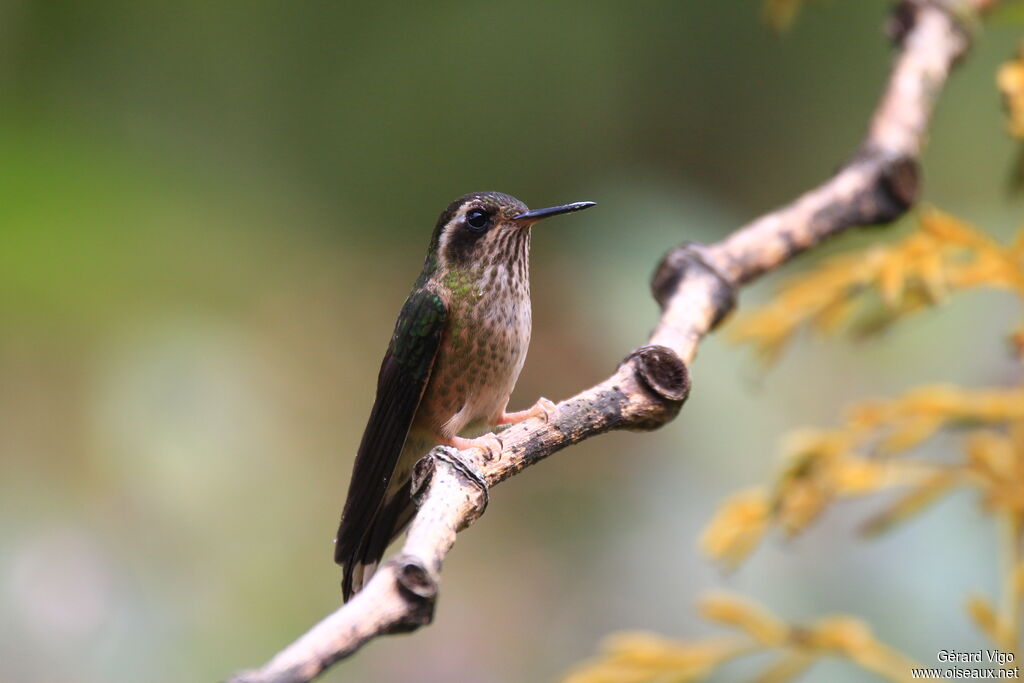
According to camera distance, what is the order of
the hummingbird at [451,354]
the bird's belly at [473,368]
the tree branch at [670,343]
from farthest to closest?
1. the bird's belly at [473,368]
2. the hummingbird at [451,354]
3. the tree branch at [670,343]

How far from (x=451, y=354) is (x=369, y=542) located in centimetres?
45

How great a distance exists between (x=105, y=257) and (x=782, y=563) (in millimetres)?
2040

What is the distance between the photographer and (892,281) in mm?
1996

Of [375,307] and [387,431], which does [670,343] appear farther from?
[375,307]

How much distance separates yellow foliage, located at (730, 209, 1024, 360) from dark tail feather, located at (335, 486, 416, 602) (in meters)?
0.83

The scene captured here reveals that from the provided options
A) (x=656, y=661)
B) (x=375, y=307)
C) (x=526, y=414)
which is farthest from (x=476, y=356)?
(x=375, y=307)

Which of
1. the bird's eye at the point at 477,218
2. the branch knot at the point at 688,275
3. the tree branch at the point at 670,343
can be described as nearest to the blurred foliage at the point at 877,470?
the tree branch at the point at 670,343

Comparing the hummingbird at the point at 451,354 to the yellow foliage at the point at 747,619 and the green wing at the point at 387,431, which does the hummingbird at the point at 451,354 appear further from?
the yellow foliage at the point at 747,619

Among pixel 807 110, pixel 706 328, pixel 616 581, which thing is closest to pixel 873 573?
pixel 616 581

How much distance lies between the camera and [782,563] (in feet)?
10.0

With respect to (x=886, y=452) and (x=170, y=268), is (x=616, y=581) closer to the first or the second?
(x=886, y=452)

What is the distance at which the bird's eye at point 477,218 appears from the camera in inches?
92.8

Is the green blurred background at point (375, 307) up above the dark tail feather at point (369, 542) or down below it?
above

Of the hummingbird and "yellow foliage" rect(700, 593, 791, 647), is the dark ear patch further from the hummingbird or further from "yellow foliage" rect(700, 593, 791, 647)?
"yellow foliage" rect(700, 593, 791, 647)
